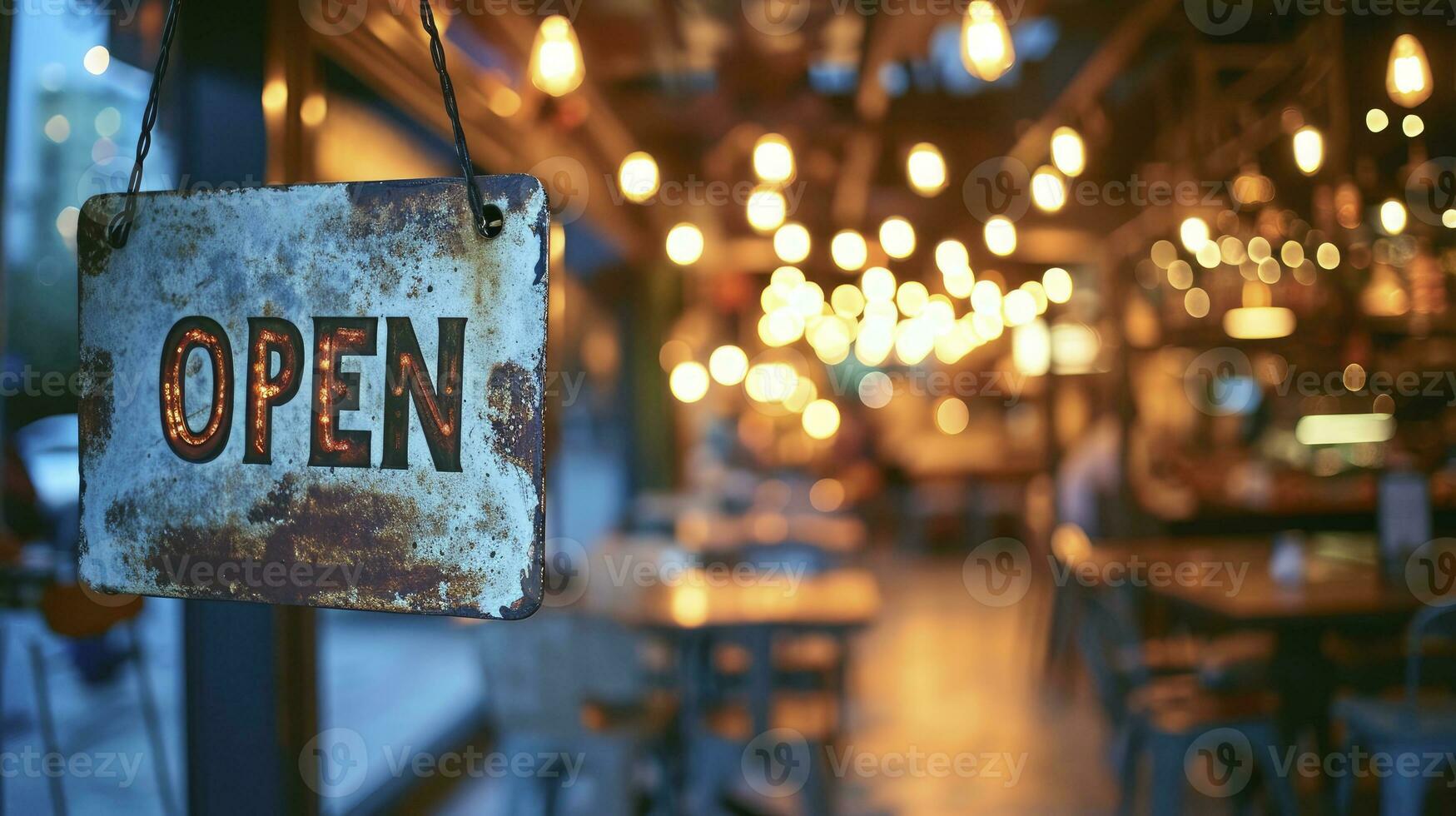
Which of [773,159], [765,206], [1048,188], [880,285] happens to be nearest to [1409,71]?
[1048,188]

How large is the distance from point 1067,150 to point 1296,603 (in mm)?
2203

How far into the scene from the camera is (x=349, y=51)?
8.77 feet

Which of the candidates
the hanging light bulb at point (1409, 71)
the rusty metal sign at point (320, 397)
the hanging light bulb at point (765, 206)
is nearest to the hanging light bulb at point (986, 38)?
the hanging light bulb at point (1409, 71)

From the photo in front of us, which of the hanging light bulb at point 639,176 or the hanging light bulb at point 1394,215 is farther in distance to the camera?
the hanging light bulb at point 639,176

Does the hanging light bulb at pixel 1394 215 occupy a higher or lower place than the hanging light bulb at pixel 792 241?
lower

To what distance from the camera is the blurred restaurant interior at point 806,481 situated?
2551 mm

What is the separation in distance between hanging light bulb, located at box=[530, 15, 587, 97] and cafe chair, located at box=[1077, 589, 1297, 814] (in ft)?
9.56

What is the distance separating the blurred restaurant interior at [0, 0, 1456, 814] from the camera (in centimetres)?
255

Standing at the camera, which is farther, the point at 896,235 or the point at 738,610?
→ the point at 896,235

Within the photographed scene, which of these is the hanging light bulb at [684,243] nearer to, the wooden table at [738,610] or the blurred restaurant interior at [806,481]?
the blurred restaurant interior at [806,481]

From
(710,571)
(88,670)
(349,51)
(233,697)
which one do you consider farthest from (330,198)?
(710,571)

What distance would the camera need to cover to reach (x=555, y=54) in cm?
335

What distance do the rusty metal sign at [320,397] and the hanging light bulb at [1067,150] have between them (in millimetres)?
4104

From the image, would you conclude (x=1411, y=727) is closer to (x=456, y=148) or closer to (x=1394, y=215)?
(x=1394, y=215)
